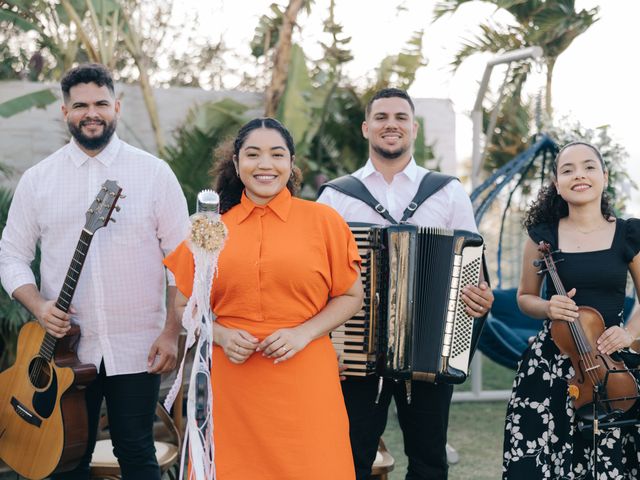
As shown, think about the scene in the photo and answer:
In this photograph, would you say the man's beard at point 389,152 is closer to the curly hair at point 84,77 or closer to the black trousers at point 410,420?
the black trousers at point 410,420

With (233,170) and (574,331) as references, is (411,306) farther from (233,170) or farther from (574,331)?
(233,170)

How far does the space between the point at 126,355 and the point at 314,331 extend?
978 millimetres

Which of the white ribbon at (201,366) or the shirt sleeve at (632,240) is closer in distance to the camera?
the white ribbon at (201,366)

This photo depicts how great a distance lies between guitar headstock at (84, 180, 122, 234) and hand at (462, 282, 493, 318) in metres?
1.44

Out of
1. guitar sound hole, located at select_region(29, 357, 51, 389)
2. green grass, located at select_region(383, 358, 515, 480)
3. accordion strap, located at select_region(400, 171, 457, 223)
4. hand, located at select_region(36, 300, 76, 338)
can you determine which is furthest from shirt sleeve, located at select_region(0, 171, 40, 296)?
green grass, located at select_region(383, 358, 515, 480)

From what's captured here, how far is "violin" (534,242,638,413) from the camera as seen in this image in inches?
130

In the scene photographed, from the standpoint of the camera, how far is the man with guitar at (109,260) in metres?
3.42

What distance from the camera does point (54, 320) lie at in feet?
10.9

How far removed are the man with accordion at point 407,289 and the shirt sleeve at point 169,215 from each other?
65cm

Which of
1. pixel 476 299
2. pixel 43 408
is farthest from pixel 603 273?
pixel 43 408

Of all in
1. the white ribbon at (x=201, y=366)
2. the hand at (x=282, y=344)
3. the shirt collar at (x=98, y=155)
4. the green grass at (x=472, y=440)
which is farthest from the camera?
the green grass at (x=472, y=440)

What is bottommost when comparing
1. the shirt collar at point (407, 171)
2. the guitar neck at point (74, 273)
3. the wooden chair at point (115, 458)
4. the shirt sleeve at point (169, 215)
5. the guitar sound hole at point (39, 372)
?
the wooden chair at point (115, 458)

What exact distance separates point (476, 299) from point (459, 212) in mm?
478

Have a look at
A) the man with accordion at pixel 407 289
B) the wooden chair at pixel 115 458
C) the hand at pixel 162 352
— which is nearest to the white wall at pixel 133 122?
the wooden chair at pixel 115 458
